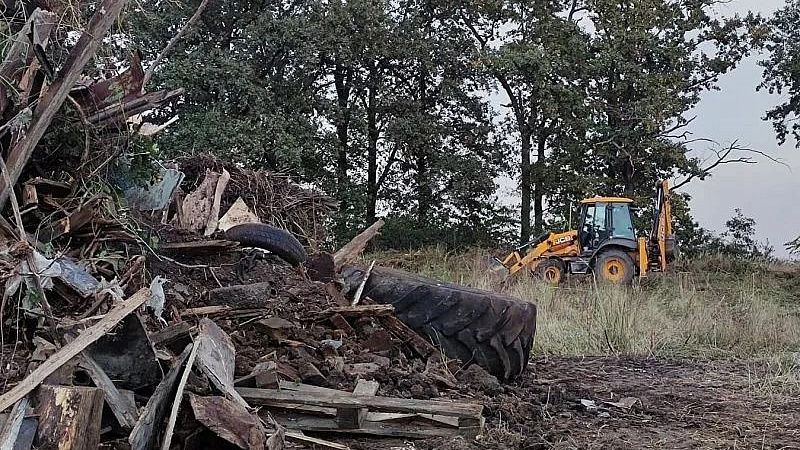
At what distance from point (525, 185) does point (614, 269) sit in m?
8.63

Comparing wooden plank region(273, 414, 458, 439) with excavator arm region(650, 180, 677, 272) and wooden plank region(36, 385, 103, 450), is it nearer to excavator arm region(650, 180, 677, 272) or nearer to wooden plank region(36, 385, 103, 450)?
wooden plank region(36, 385, 103, 450)

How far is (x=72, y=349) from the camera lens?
2.64 m

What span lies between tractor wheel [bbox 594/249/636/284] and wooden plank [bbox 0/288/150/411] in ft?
42.8

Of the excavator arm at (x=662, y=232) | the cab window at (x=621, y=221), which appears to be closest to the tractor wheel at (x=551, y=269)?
the cab window at (x=621, y=221)

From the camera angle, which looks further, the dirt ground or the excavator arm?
the excavator arm

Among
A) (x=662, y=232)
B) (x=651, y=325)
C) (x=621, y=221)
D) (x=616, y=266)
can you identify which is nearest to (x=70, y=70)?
(x=651, y=325)

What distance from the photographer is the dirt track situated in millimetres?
3697

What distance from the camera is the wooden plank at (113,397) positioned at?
2.67 m

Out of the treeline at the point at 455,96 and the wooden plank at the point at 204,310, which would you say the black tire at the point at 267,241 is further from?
the treeline at the point at 455,96

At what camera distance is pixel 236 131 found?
18.7 m

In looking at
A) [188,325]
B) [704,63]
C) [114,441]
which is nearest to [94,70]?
[188,325]

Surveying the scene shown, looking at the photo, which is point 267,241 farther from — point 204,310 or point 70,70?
point 70,70

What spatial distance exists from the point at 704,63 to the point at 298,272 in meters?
20.8

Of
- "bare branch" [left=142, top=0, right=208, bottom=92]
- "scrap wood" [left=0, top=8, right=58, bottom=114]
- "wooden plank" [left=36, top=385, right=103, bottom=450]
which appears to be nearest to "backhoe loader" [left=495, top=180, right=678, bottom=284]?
"bare branch" [left=142, top=0, right=208, bottom=92]
